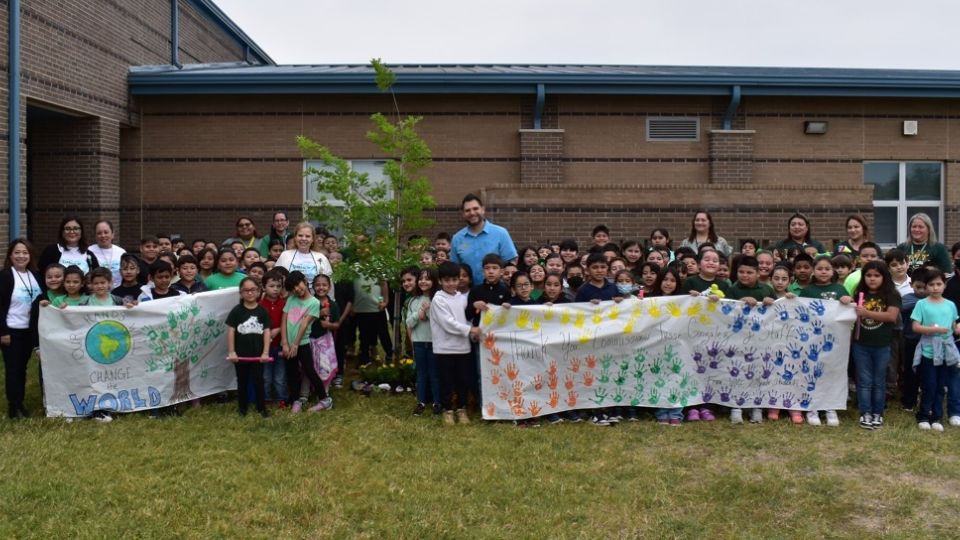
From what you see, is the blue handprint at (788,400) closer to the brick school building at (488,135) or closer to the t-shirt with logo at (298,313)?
the t-shirt with logo at (298,313)

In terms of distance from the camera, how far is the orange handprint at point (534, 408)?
6672 mm

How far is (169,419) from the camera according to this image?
674 cm

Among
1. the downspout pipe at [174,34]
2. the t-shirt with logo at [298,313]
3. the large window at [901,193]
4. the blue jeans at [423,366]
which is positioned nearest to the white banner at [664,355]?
the blue jeans at [423,366]

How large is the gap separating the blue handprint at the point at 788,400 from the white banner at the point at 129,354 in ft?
17.1

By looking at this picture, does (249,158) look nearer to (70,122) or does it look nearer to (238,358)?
(70,122)

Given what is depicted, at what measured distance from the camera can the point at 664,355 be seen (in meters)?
6.83

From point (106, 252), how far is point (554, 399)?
484 centimetres

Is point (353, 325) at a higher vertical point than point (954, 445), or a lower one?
higher

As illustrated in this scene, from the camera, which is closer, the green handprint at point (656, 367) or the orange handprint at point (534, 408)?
the orange handprint at point (534, 408)

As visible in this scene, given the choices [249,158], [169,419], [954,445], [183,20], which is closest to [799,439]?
[954,445]

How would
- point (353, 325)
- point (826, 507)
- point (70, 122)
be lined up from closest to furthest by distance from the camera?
1. point (826, 507)
2. point (353, 325)
3. point (70, 122)

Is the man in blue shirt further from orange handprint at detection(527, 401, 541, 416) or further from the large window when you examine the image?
the large window

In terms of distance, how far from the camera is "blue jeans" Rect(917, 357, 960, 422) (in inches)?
257

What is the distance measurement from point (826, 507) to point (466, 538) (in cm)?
220
